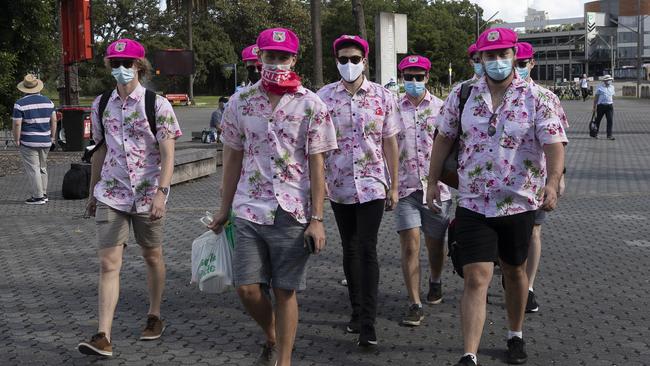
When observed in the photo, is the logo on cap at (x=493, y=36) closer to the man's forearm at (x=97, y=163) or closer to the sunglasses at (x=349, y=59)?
the sunglasses at (x=349, y=59)

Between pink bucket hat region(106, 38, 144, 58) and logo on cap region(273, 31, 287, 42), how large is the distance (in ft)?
4.25

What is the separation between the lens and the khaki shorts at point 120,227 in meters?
5.33

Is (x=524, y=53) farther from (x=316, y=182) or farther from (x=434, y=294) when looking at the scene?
(x=316, y=182)

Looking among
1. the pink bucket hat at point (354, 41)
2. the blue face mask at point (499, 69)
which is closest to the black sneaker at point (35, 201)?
the pink bucket hat at point (354, 41)

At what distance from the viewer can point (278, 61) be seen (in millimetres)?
4477

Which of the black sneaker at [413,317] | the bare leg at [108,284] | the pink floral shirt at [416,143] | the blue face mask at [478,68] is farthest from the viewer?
the blue face mask at [478,68]

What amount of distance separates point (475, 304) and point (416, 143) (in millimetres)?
1844

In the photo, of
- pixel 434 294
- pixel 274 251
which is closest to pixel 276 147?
pixel 274 251

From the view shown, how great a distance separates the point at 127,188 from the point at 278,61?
1453 mm

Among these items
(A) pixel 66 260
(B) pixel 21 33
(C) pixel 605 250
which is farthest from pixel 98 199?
(B) pixel 21 33

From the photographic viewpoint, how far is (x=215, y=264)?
4914 millimetres

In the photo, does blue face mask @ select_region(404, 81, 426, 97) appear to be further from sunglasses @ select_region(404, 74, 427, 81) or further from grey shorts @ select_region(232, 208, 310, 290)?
grey shorts @ select_region(232, 208, 310, 290)

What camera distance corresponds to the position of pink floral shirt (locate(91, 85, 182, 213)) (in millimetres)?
5359

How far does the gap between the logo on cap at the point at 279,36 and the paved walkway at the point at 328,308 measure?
1.87 meters
